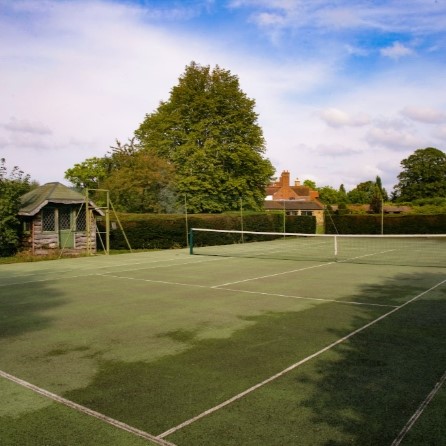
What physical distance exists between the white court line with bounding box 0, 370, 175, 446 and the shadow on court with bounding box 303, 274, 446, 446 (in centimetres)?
153

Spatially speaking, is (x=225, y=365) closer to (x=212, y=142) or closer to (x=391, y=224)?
(x=212, y=142)

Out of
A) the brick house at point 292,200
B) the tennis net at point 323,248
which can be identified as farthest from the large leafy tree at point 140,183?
the brick house at point 292,200

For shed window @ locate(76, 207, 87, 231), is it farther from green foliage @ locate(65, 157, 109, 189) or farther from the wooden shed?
green foliage @ locate(65, 157, 109, 189)

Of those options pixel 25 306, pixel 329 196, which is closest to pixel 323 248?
pixel 25 306

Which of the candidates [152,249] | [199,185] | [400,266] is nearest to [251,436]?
[400,266]

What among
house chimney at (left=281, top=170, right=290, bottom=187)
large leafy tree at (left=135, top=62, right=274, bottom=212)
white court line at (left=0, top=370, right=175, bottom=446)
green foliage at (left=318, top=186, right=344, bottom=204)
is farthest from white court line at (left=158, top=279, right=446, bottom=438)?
green foliage at (left=318, top=186, right=344, bottom=204)

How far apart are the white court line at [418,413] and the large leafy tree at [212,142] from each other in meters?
35.0

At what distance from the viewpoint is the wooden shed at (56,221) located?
22.6 metres

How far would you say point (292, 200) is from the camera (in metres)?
85.4

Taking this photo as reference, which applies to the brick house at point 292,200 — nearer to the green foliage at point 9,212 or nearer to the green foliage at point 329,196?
the green foliage at point 329,196

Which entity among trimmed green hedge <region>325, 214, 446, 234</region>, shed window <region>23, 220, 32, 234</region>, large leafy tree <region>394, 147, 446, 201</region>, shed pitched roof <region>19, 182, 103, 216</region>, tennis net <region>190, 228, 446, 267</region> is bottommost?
tennis net <region>190, 228, 446, 267</region>

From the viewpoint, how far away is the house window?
907 inches

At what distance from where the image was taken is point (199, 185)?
39938mm

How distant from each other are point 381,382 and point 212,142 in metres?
36.3
